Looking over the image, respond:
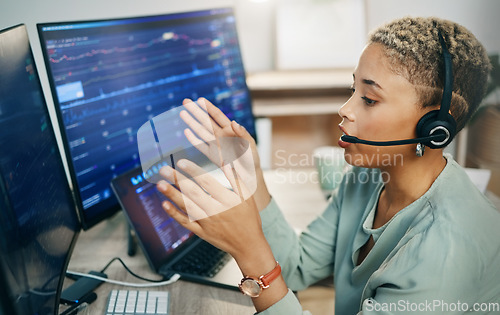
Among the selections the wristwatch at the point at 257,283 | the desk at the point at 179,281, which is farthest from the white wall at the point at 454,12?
the wristwatch at the point at 257,283

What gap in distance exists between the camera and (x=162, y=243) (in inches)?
Answer: 36.6

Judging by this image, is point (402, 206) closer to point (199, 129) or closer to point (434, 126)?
point (434, 126)

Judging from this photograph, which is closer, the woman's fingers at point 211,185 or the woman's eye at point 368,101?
the woman's fingers at point 211,185

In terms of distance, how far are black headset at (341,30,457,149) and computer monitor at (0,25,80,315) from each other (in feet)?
2.05

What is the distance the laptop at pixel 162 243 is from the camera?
88 cm

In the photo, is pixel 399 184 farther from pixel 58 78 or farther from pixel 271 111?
pixel 271 111

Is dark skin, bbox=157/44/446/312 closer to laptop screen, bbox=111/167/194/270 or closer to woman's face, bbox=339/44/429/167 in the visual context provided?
woman's face, bbox=339/44/429/167

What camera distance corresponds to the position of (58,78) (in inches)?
32.1

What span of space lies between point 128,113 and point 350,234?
591 millimetres

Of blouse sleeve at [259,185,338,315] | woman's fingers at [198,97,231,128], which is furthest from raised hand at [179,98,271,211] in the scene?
blouse sleeve at [259,185,338,315]

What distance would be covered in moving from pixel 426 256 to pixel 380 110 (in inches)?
10.5

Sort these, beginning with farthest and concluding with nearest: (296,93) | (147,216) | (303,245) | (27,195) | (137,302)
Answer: (296,93)
(303,245)
(147,216)
(137,302)
(27,195)

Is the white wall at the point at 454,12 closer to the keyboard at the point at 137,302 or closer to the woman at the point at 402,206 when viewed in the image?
the woman at the point at 402,206

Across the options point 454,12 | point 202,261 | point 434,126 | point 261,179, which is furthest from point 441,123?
point 454,12
